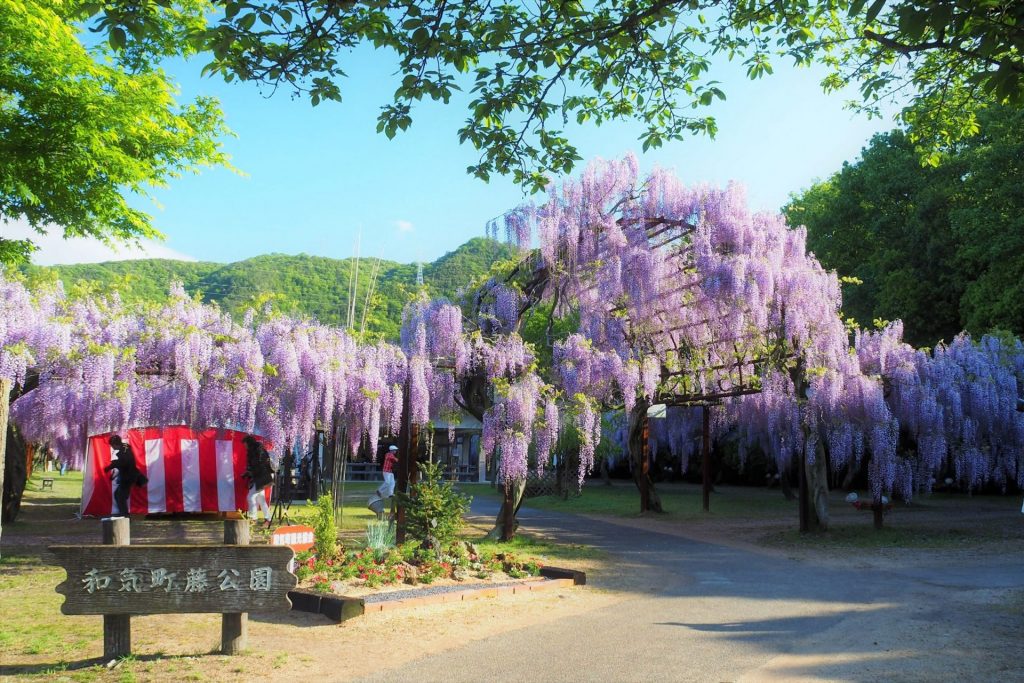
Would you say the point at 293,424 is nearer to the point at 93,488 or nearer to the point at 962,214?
the point at 93,488

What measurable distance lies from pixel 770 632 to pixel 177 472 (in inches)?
516

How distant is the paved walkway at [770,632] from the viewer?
18.5 ft

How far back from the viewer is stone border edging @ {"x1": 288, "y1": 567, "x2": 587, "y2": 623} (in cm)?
721

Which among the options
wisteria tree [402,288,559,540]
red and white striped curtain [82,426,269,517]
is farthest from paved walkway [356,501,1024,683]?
red and white striped curtain [82,426,269,517]

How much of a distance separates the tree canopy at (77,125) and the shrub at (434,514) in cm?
768

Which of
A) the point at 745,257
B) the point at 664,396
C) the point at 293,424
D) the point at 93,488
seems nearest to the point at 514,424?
the point at 293,424

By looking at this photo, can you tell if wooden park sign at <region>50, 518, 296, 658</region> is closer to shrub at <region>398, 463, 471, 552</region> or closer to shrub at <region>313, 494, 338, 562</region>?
shrub at <region>313, 494, 338, 562</region>

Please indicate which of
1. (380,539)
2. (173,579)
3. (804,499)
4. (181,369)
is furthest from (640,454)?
(173,579)

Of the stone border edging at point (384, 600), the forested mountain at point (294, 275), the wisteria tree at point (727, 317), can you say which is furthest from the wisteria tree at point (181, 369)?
the forested mountain at point (294, 275)

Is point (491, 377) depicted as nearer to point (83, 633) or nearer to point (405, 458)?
point (405, 458)

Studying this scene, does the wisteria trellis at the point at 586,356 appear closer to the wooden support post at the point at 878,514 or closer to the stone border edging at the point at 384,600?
the wooden support post at the point at 878,514

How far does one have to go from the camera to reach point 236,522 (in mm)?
6109

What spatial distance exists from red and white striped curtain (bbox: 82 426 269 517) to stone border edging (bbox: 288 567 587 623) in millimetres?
8426

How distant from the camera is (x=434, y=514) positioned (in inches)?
401
